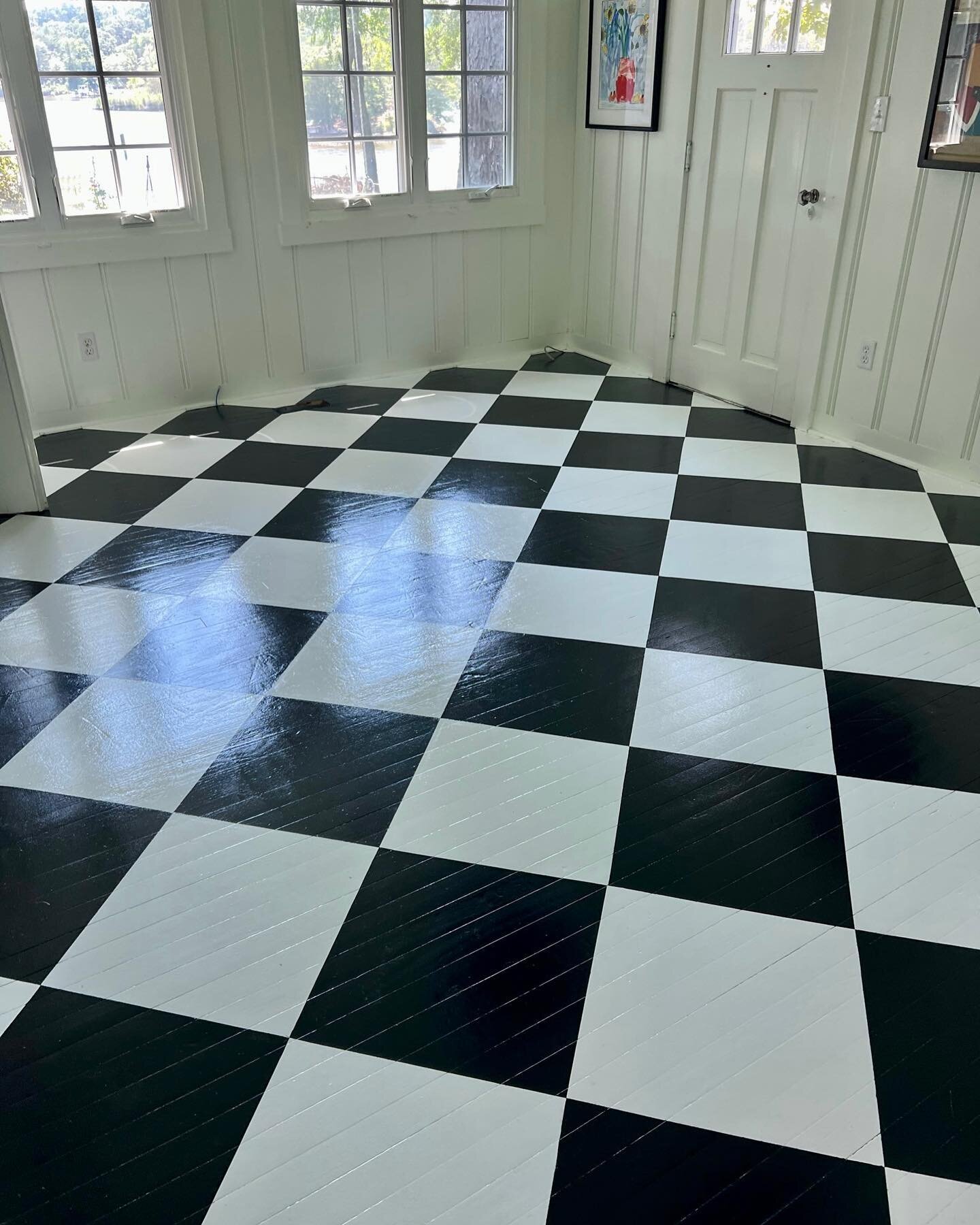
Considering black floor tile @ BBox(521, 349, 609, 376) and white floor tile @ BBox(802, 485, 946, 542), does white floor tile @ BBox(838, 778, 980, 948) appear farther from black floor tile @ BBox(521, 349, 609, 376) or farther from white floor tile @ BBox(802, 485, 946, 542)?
black floor tile @ BBox(521, 349, 609, 376)

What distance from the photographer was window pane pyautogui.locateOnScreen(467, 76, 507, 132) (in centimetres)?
430

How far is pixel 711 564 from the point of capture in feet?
9.37

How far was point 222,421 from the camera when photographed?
407 cm

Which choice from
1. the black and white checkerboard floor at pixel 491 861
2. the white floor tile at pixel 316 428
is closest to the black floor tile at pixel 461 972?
the black and white checkerboard floor at pixel 491 861

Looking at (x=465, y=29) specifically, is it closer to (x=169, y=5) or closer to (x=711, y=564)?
(x=169, y=5)

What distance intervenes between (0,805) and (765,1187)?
5.04 ft

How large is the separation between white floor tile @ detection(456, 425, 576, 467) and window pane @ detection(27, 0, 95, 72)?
1.94 metres

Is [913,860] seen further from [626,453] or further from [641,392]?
[641,392]

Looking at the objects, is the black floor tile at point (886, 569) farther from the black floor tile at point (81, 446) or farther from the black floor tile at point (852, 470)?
the black floor tile at point (81, 446)

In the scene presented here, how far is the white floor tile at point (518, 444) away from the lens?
144 inches

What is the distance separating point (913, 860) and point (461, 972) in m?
0.86

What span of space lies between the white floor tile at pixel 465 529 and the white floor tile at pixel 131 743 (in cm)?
92

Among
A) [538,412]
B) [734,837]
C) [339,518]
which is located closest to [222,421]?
[339,518]

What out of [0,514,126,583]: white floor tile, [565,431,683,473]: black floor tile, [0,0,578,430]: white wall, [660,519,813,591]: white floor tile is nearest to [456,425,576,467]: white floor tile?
[565,431,683,473]: black floor tile
